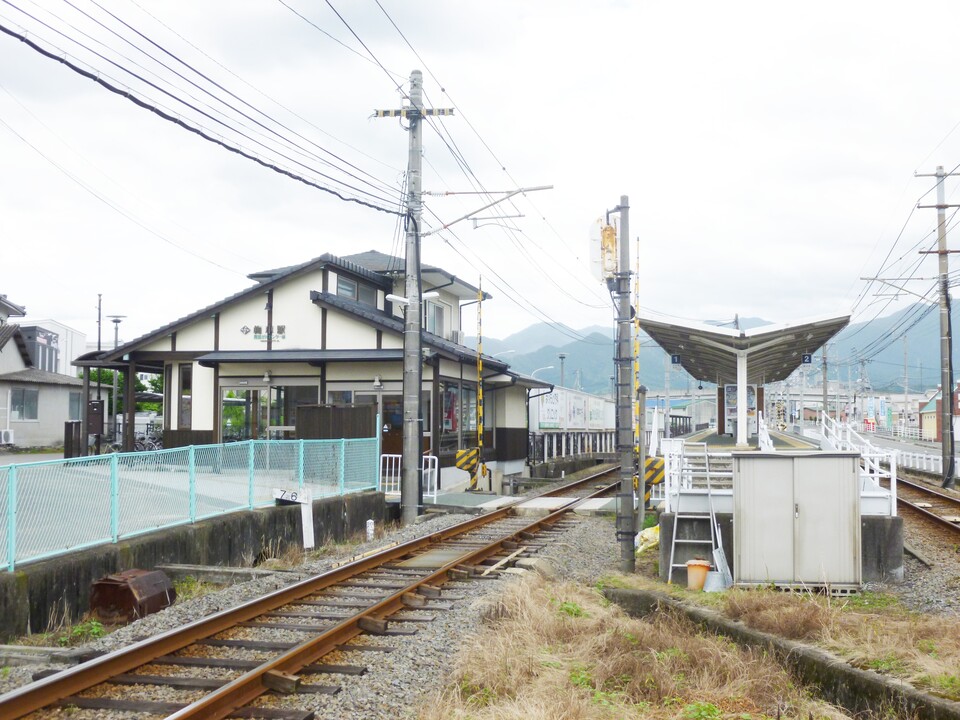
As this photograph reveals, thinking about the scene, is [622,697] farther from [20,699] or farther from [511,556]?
[511,556]

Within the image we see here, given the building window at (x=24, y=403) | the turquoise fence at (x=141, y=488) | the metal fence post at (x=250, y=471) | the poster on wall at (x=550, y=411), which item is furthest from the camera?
the poster on wall at (x=550, y=411)

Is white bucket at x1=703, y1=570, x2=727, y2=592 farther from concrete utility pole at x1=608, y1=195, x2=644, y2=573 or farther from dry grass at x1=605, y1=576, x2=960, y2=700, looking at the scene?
concrete utility pole at x1=608, y1=195, x2=644, y2=573

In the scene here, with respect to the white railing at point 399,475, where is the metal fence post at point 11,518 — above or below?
above

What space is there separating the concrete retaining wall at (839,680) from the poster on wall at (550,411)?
2751 centimetres

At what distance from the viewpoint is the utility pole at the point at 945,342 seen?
85.3ft

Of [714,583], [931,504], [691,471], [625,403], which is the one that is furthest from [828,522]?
[931,504]

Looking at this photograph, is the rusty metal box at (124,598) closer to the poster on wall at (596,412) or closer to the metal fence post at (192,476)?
the metal fence post at (192,476)

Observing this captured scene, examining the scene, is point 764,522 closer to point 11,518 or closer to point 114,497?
point 114,497

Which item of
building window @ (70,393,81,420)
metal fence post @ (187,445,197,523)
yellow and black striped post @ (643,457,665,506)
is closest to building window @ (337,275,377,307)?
yellow and black striped post @ (643,457,665,506)

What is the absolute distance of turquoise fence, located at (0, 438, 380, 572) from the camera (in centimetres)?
832

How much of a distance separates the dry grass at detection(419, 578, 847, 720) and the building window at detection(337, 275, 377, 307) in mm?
16338

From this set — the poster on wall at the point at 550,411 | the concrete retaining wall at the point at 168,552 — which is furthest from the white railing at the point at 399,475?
the poster on wall at the point at 550,411

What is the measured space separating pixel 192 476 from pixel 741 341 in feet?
34.8

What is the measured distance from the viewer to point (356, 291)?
24.8 meters
